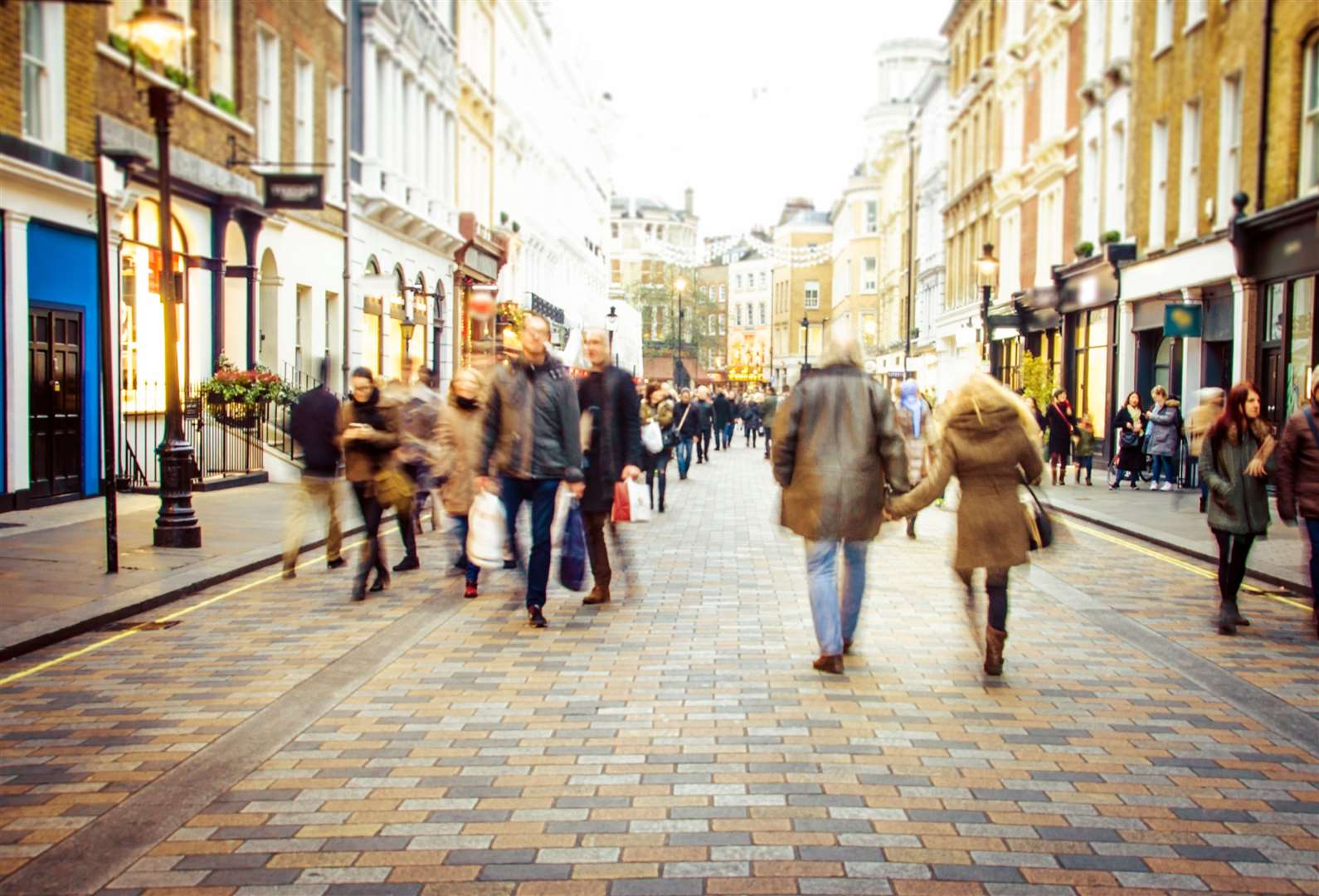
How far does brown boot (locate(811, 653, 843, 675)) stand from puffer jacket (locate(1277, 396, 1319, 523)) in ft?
11.1

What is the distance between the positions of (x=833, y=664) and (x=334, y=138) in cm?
2272

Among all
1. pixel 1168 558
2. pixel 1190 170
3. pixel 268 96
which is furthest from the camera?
pixel 1190 170

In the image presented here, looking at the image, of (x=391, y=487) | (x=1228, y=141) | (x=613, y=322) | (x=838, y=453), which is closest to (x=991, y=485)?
(x=838, y=453)

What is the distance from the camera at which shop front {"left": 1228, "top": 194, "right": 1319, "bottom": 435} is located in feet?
64.0

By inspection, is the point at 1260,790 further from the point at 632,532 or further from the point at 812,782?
the point at 632,532

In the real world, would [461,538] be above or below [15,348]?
below

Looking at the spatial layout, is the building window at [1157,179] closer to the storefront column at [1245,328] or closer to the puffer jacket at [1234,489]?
the storefront column at [1245,328]

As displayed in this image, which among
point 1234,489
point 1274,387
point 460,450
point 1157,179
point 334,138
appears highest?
point 334,138

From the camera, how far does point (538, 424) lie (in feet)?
29.0

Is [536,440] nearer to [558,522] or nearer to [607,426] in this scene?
[607,426]

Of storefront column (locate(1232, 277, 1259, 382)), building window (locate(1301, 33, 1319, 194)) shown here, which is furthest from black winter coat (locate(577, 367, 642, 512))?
storefront column (locate(1232, 277, 1259, 382))

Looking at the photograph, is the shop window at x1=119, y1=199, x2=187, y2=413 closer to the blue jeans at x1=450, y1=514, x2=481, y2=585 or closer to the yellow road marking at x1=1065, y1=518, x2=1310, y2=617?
the blue jeans at x1=450, y1=514, x2=481, y2=585

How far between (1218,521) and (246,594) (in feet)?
23.5

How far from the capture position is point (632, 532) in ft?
50.8
